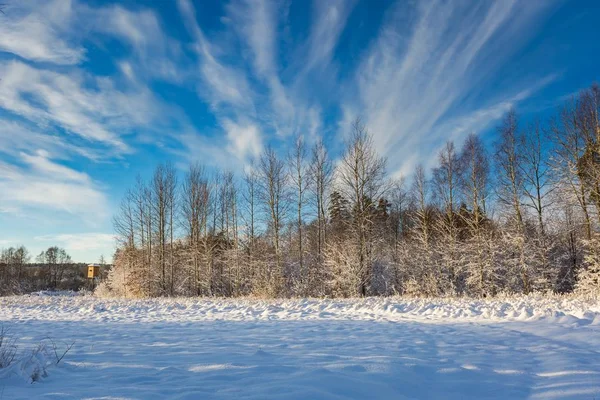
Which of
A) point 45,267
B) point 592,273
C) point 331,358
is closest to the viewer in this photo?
point 331,358

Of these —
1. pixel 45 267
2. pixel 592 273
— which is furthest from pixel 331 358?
pixel 45 267

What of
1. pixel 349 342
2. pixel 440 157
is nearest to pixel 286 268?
pixel 440 157

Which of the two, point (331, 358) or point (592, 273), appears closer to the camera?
point (331, 358)

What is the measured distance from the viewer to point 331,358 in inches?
160

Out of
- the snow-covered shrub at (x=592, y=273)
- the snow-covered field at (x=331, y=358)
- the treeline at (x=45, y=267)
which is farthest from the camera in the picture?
the treeline at (x=45, y=267)

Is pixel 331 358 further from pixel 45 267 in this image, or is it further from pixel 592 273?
pixel 45 267

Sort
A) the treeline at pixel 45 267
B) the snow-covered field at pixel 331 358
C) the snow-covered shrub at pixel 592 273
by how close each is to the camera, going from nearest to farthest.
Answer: the snow-covered field at pixel 331 358 < the snow-covered shrub at pixel 592 273 < the treeline at pixel 45 267

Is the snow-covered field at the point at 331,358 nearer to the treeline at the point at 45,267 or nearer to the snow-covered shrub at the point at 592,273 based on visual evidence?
the snow-covered shrub at the point at 592,273

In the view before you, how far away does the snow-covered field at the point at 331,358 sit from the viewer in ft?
9.78

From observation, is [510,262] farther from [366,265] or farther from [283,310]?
[283,310]

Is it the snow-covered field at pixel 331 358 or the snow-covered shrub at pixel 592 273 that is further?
the snow-covered shrub at pixel 592 273

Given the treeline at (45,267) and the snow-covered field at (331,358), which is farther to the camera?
the treeline at (45,267)

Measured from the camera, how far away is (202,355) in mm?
4297

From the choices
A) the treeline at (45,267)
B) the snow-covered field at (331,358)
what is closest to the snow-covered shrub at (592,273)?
the snow-covered field at (331,358)
